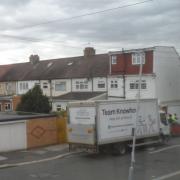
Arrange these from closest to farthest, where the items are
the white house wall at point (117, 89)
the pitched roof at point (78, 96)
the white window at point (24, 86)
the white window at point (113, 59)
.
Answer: the white house wall at point (117, 89) → the white window at point (113, 59) → the pitched roof at point (78, 96) → the white window at point (24, 86)

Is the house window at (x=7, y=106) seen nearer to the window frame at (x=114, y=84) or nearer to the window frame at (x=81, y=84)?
the window frame at (x=81, y=84)

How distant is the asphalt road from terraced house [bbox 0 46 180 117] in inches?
596

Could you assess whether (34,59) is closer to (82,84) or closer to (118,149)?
(82,84)

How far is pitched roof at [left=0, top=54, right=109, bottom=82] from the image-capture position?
52.3 metres

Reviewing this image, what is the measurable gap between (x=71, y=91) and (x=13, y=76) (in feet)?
45.4

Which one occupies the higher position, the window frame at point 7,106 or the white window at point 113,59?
the white window at point 113,59

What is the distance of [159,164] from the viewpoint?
20.6 m

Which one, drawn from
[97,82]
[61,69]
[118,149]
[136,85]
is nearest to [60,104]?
[97,82]

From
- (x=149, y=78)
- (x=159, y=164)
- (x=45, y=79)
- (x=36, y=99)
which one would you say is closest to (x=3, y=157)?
(x=159, y=164)

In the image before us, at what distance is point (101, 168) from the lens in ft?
65.2

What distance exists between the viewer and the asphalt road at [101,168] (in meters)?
18.0

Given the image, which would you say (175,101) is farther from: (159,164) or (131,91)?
(159,164)

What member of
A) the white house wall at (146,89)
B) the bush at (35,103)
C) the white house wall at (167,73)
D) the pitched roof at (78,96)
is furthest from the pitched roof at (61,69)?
the bush at (35,103)

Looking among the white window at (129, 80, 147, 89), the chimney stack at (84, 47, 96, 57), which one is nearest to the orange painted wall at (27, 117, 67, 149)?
the white window at (129, 80, 147, 89)
